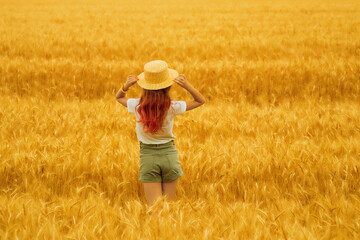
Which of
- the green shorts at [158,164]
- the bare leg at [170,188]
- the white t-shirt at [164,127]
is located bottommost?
the bare leg at [170,188]

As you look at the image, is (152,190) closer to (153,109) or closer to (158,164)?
(158,164)

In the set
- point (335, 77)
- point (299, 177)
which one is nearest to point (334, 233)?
point (299, 177)

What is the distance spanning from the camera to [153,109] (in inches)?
→ 86.0

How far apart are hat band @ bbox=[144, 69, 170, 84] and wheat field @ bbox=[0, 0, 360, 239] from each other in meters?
0.75

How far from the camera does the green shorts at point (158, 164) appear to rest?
2.24 meters

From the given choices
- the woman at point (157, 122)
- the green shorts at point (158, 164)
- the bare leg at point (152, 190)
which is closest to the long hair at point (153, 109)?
the woman at point (157, 122)

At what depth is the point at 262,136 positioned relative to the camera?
323 centimetres

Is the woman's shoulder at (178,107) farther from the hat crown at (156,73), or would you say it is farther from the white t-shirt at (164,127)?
the hat crown at (156,73)

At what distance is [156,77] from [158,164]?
583 millimetres

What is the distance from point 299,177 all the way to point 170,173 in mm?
1038

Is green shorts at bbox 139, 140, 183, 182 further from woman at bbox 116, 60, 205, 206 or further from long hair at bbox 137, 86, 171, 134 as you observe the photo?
long hair at bbox 137, 86, 171, 134

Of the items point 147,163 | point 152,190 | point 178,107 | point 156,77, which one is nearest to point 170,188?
point 152,190

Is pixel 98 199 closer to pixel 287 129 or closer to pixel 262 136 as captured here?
pixel 262 136

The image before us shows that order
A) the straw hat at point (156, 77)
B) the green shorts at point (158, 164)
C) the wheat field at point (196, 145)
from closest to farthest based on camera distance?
the wheat field at point (196, 145), the straw hat at point (156, 77), the green shorts at point (158, 164)
